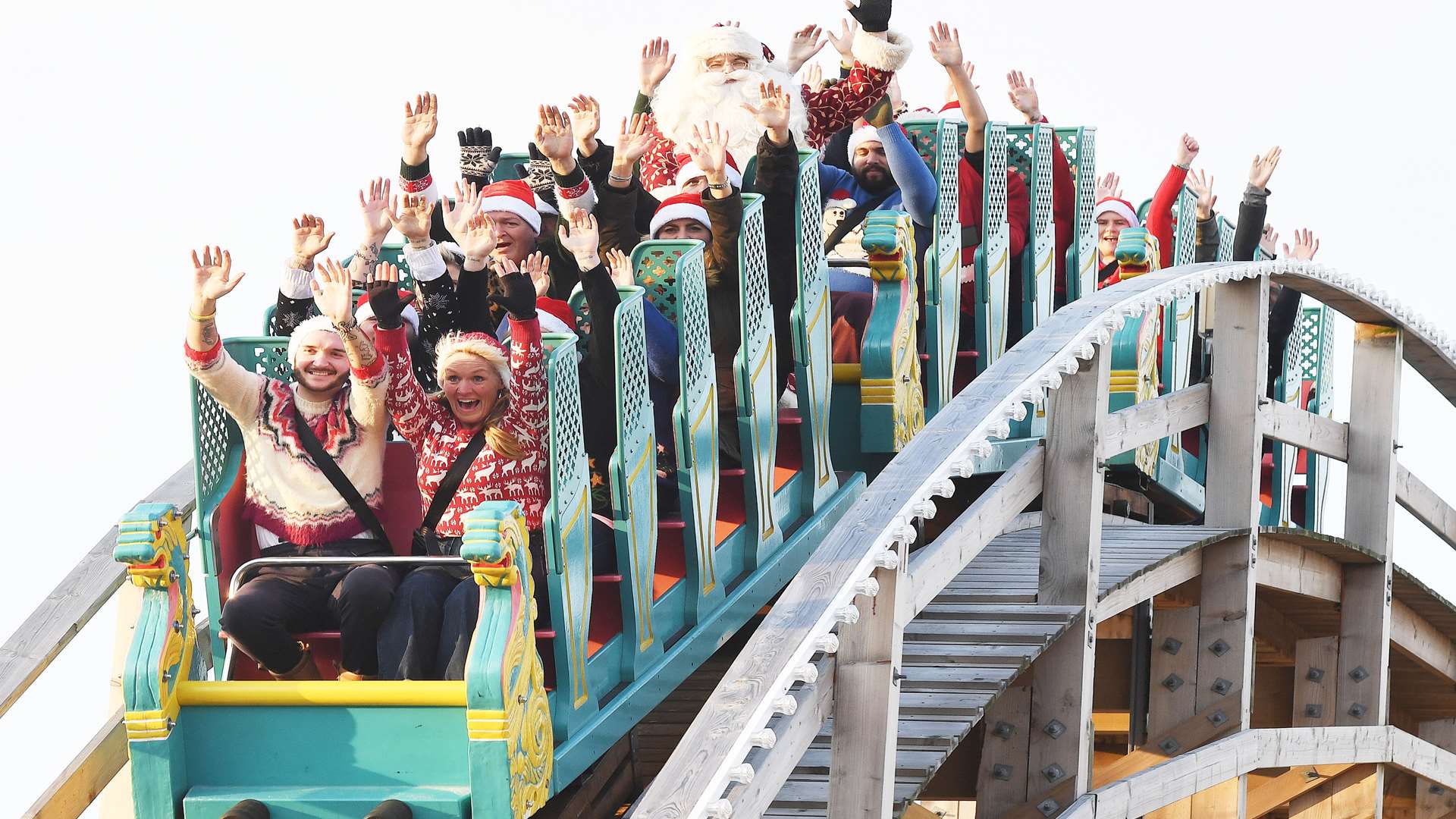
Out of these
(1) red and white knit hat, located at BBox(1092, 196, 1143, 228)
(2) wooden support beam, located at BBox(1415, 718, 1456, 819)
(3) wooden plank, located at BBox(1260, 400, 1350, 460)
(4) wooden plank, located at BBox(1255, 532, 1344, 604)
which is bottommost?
(2) wooden support beam, located at BBox(1415, 718, 1456, 819)

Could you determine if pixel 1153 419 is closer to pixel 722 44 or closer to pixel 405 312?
pixel 722 44

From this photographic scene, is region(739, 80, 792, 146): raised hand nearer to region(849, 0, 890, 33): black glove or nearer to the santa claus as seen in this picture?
the santa claus

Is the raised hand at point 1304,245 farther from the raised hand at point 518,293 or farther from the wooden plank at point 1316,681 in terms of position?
the raised hand at point 518,293

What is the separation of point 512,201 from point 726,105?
5.16 feet

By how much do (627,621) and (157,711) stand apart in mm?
1338

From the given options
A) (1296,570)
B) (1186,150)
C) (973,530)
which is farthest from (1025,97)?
(973,530)

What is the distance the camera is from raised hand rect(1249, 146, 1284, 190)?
383 inches

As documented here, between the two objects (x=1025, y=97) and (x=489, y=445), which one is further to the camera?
(x=1025, y=97)

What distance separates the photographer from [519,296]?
17.8 ft

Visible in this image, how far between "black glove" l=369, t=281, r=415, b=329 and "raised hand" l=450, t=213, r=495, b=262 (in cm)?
24

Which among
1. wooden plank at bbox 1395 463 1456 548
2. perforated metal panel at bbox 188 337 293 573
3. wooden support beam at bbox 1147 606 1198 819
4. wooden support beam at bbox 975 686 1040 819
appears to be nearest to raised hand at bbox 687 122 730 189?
perforated metal panel at bbox 188 337 293 573

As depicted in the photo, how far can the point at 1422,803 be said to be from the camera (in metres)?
8.96

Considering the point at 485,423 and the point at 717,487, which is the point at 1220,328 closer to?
the point at 717,487

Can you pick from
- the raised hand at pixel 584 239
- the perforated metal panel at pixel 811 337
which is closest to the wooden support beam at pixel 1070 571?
the perforated metal panel at pixel 811 337
